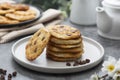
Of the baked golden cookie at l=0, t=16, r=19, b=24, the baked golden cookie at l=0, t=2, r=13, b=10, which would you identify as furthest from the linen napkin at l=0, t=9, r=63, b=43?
the baked golden cookie at l=0, t=2, r=13, b=10

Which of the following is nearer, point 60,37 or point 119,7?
point 60,37

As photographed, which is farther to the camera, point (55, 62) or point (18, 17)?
point (18, 17)

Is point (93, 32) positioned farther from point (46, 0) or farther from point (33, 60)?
point (46, 0)

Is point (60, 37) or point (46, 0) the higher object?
point (60, 37)

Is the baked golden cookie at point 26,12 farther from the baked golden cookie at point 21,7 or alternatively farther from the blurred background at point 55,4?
the blurred background at point 55,4

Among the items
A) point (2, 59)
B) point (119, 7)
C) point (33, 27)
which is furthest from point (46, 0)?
point (2, 59)

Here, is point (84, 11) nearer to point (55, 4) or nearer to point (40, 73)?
point (40, 73)

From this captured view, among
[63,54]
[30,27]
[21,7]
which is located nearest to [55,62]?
[63,54]
